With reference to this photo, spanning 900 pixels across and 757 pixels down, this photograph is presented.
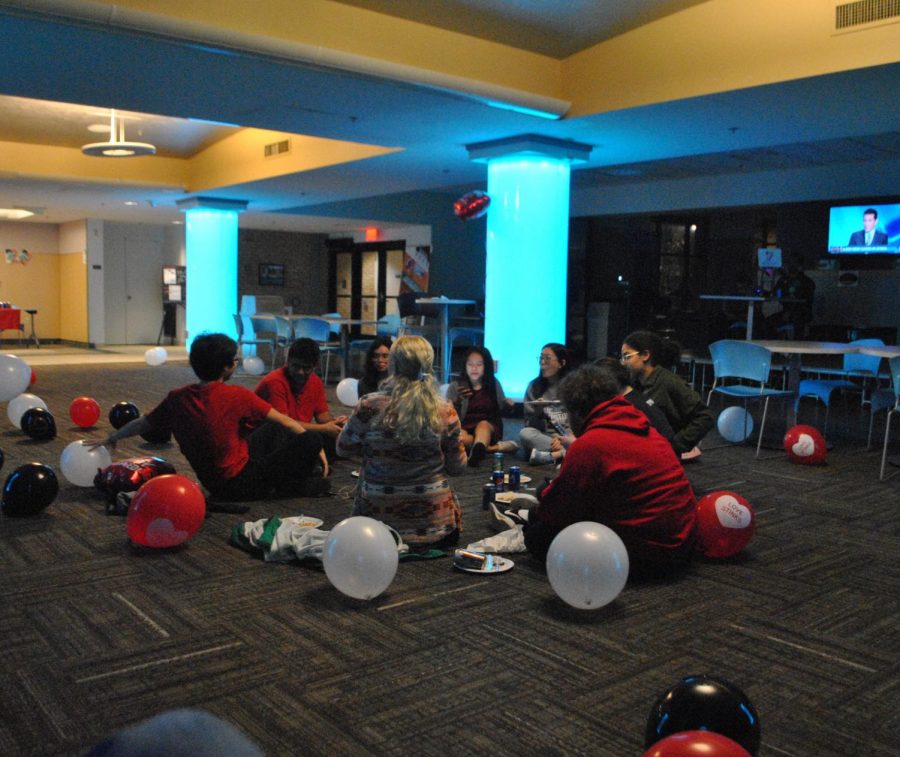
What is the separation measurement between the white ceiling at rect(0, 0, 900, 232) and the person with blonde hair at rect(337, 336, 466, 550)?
124 inches

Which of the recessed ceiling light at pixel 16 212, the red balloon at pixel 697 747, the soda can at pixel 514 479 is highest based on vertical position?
the recessed ceiling light at pixel 16 212

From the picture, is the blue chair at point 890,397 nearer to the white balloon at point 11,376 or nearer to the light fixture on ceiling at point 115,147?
the white balloon at point 11,376

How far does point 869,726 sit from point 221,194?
519 inches

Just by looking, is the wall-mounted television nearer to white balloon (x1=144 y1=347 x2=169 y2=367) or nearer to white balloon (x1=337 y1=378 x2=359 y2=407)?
white balloon (x1=337 y1=378 x2=359 y2=407)

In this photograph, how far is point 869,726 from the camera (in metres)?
2.46

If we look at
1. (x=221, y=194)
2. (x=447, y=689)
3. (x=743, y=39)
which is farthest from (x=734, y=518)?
(x=221, y=194)

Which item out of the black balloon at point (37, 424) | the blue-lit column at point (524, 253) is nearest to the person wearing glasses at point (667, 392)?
the blue-lit column at point (524, 253)

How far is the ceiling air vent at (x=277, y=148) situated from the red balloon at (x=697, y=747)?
10538 mm

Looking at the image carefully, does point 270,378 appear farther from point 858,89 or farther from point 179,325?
point 179,325

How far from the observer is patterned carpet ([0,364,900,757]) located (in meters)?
2.41

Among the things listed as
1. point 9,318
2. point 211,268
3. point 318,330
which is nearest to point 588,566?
point 318,330

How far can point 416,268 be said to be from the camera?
18047mm

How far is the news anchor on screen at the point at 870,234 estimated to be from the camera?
11.1 meters

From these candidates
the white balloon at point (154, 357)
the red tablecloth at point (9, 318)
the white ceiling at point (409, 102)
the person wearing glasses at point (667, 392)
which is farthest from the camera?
the red tablecloth at point (9, 318)
